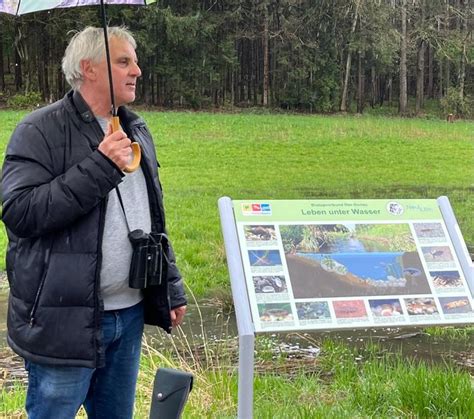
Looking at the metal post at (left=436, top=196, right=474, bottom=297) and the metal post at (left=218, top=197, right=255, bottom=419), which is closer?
the metal post at (left=218, top=197, right=255, bottom=419)

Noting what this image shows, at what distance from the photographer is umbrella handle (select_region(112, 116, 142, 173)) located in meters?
2.48

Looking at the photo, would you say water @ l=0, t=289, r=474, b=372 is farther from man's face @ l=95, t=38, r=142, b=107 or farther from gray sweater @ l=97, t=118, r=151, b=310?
man's face @ l=95, t=38, r=142, b=107

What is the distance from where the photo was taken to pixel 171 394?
100 inches

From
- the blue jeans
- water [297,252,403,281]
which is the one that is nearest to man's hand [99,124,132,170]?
the blue jeans

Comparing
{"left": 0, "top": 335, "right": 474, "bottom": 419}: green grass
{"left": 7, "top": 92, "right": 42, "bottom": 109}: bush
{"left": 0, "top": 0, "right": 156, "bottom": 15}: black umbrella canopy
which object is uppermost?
{"left": 0, "top": 0, "right": 156, "bottom": 15}: black umbrella canopy

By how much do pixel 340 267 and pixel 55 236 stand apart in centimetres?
116

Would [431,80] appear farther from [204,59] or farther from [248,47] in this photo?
[204,59]

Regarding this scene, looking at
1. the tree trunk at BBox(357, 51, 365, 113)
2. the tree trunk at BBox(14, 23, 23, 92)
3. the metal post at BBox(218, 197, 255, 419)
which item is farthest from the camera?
the tree trunk at BBox(357, 51, 365, 113)

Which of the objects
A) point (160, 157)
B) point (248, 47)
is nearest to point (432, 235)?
point (160, 157)

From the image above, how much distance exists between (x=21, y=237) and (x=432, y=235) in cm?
173

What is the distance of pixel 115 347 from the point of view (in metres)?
2.63

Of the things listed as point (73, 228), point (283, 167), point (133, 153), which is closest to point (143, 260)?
point (73, 228)

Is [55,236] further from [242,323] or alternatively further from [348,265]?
[348,265]

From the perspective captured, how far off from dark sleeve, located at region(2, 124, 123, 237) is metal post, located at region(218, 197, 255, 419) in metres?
0.60
